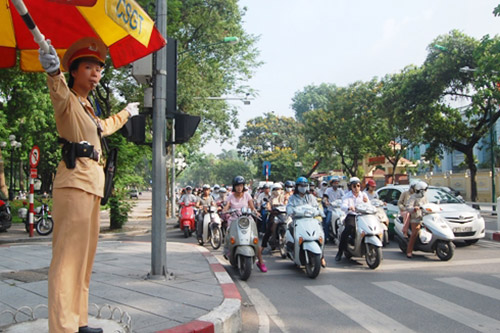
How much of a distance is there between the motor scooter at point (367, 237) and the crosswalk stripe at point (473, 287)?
120cm

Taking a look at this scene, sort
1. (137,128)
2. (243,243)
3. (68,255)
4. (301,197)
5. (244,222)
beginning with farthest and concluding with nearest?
1. (301,197)
2. (244,222)
3. (243,243)
4. (137,128)
5. (68,255)

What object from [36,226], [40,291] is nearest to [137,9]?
[40,291]

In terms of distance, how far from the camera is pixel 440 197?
11.3 metres

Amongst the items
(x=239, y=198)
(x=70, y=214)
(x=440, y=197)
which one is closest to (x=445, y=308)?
(x=239, y=198)

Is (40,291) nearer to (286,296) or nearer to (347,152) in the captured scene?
(286,296)

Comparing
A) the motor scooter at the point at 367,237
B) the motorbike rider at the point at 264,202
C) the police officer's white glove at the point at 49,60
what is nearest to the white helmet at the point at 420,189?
the motor scooter at the point at 367,237

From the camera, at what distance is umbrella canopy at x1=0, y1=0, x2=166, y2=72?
12.6ft

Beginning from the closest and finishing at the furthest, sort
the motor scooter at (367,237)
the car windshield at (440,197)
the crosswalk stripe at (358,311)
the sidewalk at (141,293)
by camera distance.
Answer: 1. the sidewalk at (141,293)
2. the crosswalk stripe at (358,311)
3. the motor scooter at (367,237)
4. the car windshield at (440,197)

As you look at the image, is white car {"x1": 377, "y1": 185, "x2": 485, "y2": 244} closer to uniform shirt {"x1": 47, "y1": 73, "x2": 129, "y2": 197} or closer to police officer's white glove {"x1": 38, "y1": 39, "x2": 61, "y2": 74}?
uniform shirt {"x1": 47, "y1": 73, "x2": 129, "y2": 197}

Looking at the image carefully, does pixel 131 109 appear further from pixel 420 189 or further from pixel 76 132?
pixel 420 189

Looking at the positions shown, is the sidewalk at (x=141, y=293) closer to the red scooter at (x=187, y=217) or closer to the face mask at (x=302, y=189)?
Answer: the face mask at (x=302, y=189)

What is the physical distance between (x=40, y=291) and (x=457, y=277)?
6037mm

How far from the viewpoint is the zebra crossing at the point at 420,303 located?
462cm

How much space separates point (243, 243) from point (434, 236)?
13.2 feet
